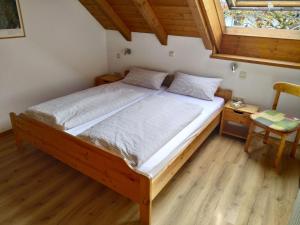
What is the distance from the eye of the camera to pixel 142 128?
208 cm

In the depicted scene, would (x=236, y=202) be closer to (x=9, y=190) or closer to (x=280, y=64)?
(x=280, y=64)

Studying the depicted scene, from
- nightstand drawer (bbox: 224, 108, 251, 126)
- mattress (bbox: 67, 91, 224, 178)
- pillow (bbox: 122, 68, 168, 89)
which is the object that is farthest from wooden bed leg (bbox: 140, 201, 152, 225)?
pillow (bbox: 122, 68, 168, 89)

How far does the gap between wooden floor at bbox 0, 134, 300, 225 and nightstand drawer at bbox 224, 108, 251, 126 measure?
0.40 meters

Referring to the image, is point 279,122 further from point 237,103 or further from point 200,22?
point 200,22

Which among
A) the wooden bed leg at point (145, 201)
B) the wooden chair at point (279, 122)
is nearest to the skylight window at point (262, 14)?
the wooden chair at point (279, 122)

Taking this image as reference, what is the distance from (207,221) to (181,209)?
219 millimetres

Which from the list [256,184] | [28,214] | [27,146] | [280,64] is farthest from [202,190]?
[27,146]

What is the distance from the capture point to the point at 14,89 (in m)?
2.94

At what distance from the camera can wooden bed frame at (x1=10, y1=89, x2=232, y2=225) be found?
1.69 meters

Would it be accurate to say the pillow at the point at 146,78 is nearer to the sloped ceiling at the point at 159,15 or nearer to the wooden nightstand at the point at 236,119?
the sloped ceiling at the point at 159,15

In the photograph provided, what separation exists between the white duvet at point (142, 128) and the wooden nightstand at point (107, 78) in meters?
1.31

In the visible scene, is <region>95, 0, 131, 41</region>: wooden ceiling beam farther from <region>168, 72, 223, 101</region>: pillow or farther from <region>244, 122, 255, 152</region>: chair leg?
<region>244, 122, 255, 152</region>: chair leg

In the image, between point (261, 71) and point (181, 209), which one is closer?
point (181, 209)

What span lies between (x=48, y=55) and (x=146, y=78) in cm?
135
